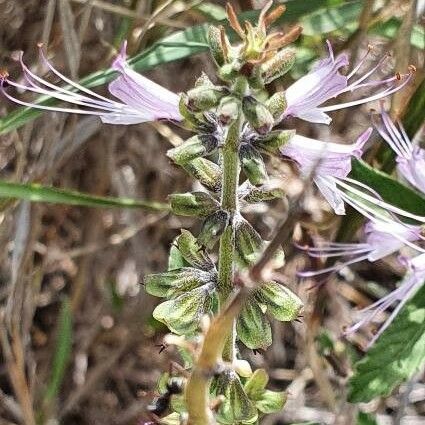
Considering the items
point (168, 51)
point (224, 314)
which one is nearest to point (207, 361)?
point (224, 314)

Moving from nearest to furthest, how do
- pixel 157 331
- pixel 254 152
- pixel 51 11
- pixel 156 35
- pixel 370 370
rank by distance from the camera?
A: pixel 254 152, pixel 370 370, pixel 51 11, pixel 156 35, pixel 157 331

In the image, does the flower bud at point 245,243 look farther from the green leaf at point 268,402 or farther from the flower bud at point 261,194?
the green leaf at point 268,402

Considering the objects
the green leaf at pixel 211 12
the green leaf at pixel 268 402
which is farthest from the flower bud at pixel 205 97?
the green leaf at pixel 211 12

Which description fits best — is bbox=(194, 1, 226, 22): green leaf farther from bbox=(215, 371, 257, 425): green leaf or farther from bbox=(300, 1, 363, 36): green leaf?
bbox=(215, 371, 257, 425): green leaf

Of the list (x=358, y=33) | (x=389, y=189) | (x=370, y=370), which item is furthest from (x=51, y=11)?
(x=370, y=370)

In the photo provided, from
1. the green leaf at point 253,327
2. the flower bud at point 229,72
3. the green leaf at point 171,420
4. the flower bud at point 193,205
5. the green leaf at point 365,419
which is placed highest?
the flower bud at point 229,72

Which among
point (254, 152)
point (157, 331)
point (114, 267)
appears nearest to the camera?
point (254, 152)

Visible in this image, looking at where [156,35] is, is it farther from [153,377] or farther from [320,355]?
[153,377]
